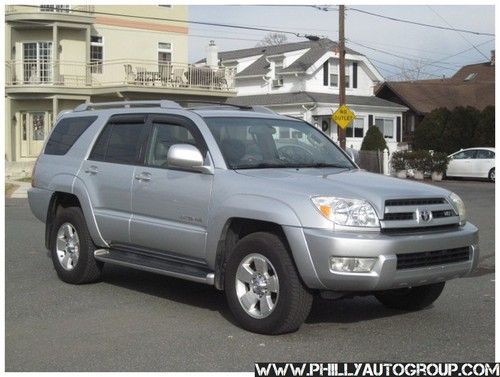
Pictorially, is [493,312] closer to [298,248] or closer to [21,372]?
[298,248]

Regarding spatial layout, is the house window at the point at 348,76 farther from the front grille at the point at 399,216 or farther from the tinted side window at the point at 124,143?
the front grille at the point at 399,216

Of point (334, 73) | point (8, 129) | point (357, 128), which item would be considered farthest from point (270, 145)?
point (334, 73)

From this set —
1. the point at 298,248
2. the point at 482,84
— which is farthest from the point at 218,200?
the point at 482,84

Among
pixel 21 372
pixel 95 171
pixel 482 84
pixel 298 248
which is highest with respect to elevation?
pixel 482 84

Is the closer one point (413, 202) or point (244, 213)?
point (413, 202)

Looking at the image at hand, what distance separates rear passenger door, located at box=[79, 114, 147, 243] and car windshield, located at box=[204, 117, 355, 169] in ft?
3.25

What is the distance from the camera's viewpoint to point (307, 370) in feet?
18.1

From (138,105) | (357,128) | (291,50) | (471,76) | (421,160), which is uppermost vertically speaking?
(471,76)

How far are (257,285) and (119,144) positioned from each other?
2.61m

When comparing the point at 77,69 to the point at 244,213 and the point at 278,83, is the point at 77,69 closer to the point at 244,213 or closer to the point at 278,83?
the point at 278,83

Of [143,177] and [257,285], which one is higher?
[143,177]

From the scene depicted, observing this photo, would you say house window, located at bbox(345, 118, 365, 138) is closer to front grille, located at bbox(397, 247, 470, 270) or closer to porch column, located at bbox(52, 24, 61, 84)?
porch column, located at bbox(52, 24, 61, 84)

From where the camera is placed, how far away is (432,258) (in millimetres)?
6527

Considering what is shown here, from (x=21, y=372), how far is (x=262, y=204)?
229 centimetres
